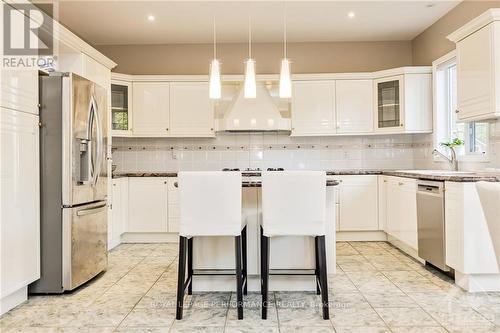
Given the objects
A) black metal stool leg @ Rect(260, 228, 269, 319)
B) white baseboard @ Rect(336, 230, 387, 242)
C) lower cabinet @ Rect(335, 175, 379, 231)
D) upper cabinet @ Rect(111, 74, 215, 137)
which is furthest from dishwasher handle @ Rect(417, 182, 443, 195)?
upper cabinet @ Rect(111, 74, 215, 137)

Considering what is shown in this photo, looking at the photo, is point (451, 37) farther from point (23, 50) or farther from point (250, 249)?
point (23, 50)

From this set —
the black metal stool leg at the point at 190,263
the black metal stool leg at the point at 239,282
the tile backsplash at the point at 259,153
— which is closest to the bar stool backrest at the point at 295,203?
the black metal stool leg at the point at 239,282

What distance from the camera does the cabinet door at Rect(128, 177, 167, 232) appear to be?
15.7 feet

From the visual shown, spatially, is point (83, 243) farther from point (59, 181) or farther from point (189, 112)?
point (189, 112)

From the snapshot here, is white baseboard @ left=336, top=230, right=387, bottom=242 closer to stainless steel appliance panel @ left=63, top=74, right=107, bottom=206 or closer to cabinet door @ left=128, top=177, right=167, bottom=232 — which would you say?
cabinet door @ left=128, top=177, right=167, bottom=232

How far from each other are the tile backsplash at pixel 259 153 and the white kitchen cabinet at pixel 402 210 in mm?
935

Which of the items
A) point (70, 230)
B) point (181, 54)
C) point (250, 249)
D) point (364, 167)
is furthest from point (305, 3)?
point (70, 230)

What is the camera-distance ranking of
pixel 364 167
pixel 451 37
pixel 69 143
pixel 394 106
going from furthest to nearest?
pixel 364 167 < pixel 394 106 < pixel 451 37 < pixel 69 143

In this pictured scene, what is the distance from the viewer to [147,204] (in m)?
4.79

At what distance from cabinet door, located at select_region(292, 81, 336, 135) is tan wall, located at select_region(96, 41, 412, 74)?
0.40 m

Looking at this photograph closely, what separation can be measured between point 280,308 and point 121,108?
11.5ft

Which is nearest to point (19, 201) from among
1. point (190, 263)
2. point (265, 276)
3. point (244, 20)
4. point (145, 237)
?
point (190, 263)

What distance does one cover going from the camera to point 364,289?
116 inches

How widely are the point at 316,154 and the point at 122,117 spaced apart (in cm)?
270
